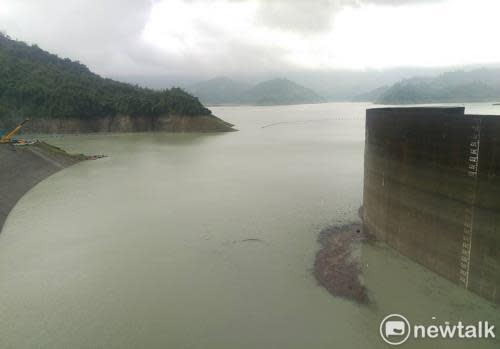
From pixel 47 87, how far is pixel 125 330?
232 feet

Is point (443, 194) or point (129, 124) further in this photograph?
point (129, 124)

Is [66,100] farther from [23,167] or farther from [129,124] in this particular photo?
[23,167]

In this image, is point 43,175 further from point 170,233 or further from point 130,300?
point 130,300

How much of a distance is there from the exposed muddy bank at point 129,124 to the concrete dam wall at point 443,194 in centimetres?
5266

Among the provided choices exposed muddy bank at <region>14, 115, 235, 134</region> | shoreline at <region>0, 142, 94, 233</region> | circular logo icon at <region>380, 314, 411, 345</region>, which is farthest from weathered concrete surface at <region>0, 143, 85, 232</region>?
exposed muddy bank at <region>14, 115, 235, 134</region>

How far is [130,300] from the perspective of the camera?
35.9 ft

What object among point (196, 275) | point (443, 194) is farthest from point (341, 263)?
point (196, 275)

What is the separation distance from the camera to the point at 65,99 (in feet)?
209

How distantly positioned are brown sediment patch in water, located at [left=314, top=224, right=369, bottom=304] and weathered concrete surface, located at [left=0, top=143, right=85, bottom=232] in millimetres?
15601

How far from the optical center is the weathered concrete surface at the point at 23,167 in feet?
70.8

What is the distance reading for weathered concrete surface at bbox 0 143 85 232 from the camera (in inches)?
850
